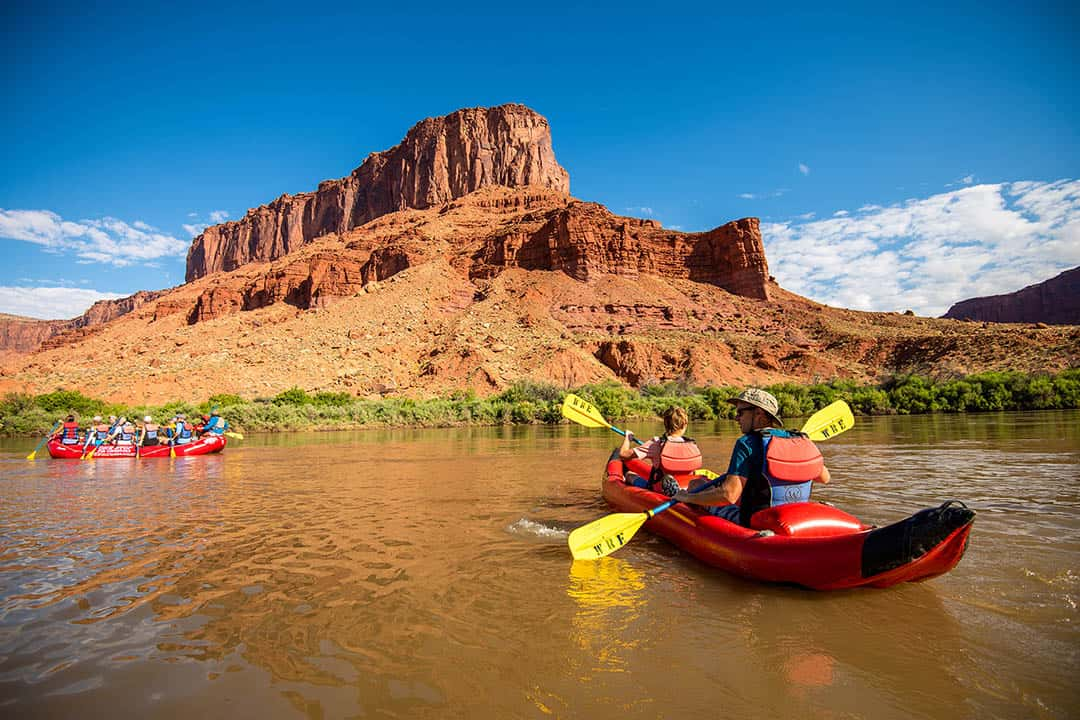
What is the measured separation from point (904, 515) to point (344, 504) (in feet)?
25.2

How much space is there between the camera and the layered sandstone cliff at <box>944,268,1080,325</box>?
111m

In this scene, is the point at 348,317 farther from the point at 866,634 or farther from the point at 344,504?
the point at 866,634

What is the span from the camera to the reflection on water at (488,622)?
3.06m

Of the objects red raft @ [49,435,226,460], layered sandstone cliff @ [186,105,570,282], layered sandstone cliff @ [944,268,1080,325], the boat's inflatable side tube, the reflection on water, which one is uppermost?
layered sandstone cliff @ [186,105,570,282]

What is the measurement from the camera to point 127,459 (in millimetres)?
17375

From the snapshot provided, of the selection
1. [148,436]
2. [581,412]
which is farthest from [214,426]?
[581,412]

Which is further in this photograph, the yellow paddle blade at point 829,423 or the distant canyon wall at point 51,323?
the distant canyon wall at point 51,323

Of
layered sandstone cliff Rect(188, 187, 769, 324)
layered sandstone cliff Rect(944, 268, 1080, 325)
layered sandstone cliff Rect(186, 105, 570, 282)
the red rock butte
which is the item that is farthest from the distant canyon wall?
layered sandstone cliff Rect(944, 268, 1080, 325)

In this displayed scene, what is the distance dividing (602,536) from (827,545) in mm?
1924

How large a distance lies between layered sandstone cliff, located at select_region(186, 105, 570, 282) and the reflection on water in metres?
105

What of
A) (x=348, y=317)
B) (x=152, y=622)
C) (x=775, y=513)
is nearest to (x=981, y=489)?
(x=775, y=513)

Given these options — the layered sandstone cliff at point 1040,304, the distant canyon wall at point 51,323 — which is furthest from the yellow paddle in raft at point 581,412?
the distant canyon wall at point 51,323

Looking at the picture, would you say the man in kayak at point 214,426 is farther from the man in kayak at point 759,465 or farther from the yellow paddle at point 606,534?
the man in kayak at point 759,465

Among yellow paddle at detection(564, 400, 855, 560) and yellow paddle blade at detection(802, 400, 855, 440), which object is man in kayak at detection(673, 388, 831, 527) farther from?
yellow paddle blade at detection(802, 400, 855, 440)
